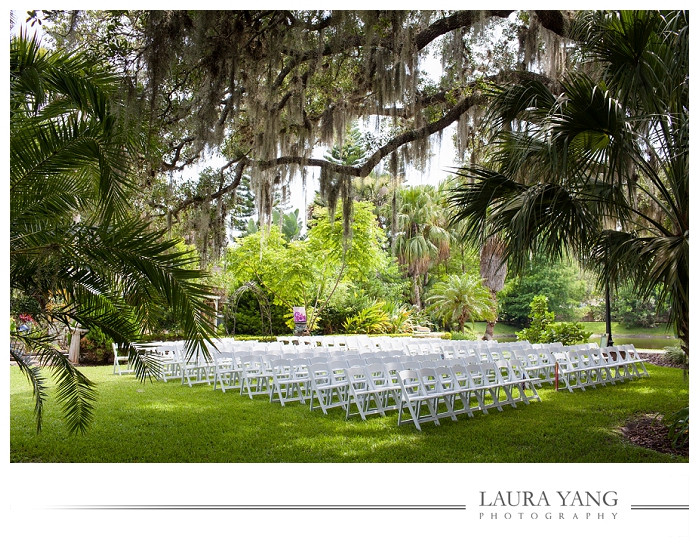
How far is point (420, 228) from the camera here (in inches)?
→ 1081

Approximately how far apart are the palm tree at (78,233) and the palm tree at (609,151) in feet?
9.83

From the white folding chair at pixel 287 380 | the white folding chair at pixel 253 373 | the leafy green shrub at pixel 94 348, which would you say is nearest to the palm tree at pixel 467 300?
the leafy green shrub at pixel 94 348

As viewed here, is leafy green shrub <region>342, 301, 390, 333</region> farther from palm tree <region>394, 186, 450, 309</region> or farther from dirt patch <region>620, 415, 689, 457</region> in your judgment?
dirt patch <region>620, 415, 689, 457</region>

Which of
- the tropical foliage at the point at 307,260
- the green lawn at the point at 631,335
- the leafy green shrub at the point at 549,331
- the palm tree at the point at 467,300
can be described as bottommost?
the green lawn at the point at 631,335

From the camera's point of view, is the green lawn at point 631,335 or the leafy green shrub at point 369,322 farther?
the green lawn at point 631,335

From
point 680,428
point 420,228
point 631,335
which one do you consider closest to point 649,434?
point 680,428

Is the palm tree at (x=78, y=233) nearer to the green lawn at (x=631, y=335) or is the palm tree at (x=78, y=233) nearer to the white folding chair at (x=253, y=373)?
the white folding chair at (x=253, y=373)

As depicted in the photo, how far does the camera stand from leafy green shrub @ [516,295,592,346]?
610 inches

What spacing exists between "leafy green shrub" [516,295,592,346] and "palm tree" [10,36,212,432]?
12428 mm

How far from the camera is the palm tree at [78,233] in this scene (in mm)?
4547
